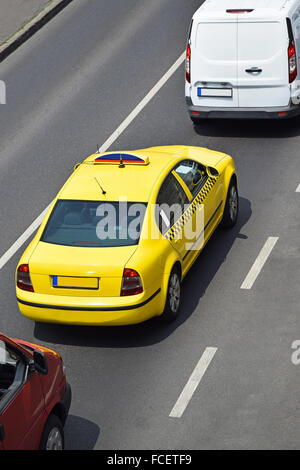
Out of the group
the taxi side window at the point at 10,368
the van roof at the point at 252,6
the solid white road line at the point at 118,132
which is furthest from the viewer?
the van roof at the point at 252,6

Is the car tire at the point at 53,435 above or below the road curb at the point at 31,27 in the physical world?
above

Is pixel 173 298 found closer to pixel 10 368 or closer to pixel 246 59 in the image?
pixel 10 368

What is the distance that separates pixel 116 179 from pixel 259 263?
7.17 ft

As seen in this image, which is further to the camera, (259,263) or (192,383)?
(259,263)

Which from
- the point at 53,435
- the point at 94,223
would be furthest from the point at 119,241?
the point at 53,435

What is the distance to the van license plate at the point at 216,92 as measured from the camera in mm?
16641

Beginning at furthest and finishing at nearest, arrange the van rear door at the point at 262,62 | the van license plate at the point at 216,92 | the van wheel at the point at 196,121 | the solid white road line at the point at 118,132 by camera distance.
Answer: the van wheel at the point at 196,121, the van license plate at the point at 216,92, the van rear door at the point at 262,62, the solid white road line at the point at 118,132

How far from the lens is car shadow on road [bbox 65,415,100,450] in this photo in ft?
32.7

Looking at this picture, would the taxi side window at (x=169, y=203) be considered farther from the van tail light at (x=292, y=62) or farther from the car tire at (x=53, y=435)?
the van tail light at (x=292, y=62)

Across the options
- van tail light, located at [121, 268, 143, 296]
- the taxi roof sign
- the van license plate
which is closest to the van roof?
the van license plate

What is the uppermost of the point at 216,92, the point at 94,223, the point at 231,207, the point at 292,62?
the point at 94,223

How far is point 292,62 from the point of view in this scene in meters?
16.5

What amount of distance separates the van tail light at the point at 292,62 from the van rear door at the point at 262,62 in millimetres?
84

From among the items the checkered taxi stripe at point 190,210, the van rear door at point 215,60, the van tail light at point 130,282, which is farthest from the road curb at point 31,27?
the van tail light at point 130,282
